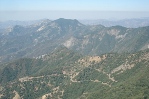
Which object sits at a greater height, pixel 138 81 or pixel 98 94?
pixel 138 81

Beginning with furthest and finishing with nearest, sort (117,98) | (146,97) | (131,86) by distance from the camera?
(131,86) → (117,98) → (146,97)

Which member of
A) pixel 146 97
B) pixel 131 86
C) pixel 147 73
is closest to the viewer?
pixel 146 97

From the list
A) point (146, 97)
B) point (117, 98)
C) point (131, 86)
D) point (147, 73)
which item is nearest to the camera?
point (146, 97)

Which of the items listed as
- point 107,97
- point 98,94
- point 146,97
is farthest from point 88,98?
point 146,97

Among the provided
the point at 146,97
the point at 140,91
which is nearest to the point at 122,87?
the point at 140,91

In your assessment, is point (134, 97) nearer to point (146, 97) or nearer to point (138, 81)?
point (146, 97)

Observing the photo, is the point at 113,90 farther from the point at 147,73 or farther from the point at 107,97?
the point at 147,73

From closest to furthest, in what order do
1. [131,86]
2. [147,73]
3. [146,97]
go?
[146,97]
[131,86]
[147,73]

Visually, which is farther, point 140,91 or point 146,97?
point 140,91

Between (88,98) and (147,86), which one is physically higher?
(147,86)
